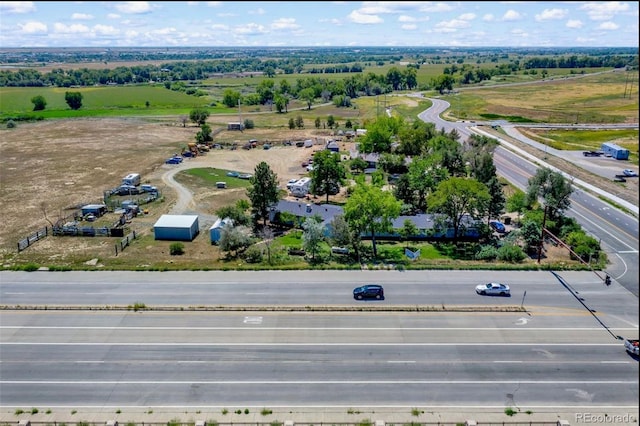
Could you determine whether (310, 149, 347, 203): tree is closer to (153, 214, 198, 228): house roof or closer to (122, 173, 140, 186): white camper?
(153, 214, 198, 228): house roof

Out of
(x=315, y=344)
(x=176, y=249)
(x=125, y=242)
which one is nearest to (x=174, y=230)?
(x=176, y=249)

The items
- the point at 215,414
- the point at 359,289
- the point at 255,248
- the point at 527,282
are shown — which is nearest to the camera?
the point at 215,414

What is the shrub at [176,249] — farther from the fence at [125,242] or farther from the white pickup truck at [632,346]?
the white pickup truck at [632,346]

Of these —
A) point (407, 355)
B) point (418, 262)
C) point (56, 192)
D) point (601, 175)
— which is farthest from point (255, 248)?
point (601, 175)

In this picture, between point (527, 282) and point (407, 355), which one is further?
point (527, 282)

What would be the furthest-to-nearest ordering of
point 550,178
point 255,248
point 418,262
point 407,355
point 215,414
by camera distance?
point 550,178 < point 255,248 < point 418,262 < point 407,355 < point 215,414

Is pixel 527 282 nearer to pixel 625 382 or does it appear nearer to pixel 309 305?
pixel 625 382

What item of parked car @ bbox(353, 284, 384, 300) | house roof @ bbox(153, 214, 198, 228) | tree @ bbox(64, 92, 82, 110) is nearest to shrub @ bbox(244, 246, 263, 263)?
house roof @ bbox(153, 214, 198, 228)
